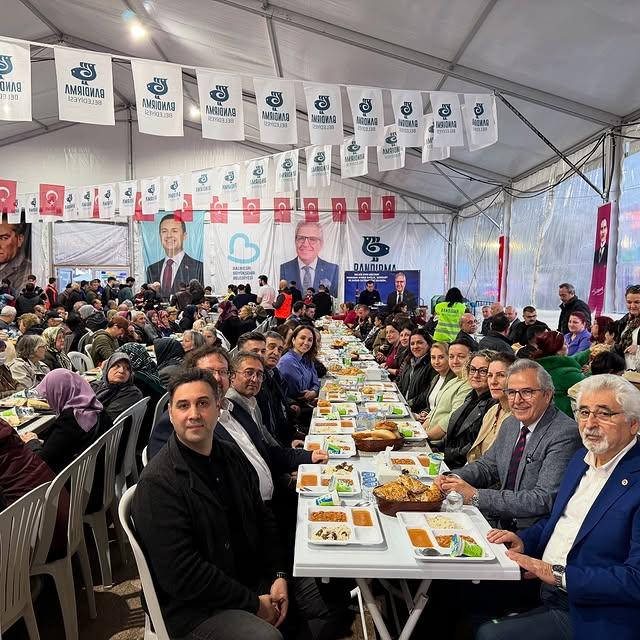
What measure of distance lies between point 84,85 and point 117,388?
11.4 feet

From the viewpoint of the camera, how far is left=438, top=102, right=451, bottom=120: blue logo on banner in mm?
6750

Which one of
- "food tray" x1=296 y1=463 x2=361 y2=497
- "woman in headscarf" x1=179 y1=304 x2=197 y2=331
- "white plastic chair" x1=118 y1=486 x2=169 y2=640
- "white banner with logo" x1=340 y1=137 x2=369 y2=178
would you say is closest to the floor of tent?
"food tray" x1=296 y1=463 x2=361 y2=497

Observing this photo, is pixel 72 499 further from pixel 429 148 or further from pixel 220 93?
pixel 429 148

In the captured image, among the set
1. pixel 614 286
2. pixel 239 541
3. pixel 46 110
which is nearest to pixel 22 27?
pixel 46 110

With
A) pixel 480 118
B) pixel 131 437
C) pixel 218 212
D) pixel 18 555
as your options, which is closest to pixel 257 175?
pixel 218 212

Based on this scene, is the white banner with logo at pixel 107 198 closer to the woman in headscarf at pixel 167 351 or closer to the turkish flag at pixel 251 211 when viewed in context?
the turkish flag at pixel 251 211

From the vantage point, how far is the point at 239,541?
205 cm

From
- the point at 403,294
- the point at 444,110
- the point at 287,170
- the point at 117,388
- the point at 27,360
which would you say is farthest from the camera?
the point at 403,294

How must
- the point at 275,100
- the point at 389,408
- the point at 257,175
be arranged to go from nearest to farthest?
the point at 389,408
the point at 275,100
the point at 257,175

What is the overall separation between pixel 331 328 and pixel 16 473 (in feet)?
29.6

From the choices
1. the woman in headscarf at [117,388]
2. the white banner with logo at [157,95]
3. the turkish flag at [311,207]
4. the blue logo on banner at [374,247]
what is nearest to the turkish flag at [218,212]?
the turkish flag at [311,207]

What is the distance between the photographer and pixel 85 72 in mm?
5613

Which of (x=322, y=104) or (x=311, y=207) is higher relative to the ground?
(x=322, y=104)

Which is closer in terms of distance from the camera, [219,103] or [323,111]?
[219,103]
